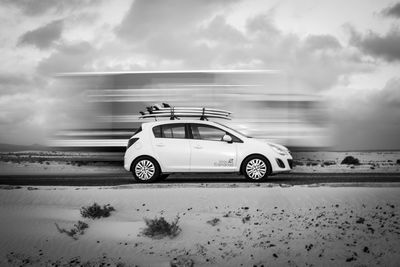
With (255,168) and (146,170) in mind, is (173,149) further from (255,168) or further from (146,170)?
(255,168)

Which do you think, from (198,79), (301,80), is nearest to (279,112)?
(301,80)

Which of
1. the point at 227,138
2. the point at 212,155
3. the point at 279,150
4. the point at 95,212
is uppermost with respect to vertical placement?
the point at 227,138

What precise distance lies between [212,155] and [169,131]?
1.45 meters

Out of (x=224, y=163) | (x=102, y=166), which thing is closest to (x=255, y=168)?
(x=224, y=163)

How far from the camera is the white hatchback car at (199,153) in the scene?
12.6 meters

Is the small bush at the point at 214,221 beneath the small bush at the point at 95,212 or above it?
beneath

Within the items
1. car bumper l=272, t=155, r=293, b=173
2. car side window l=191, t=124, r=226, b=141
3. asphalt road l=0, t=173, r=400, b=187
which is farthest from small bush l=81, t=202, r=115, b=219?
car bumper l=272, t=155, r=293, b=173

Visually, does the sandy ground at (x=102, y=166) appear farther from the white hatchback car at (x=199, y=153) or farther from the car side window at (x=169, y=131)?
the car side window at (x=169, y=131)

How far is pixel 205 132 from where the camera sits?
12703 millimetres

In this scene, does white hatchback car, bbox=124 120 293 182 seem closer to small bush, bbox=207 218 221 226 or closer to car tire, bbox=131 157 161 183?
car tire, bbox=131 157 161 183

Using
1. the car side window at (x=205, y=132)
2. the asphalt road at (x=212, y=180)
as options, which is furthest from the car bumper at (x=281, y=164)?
the car side window at (x=205, y=132)

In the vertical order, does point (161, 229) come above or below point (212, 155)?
below

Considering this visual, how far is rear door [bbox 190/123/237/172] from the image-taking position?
1260 centimetres

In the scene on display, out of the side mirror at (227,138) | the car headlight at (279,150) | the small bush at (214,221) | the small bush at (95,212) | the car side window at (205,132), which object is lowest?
the small bush at (214,221)
